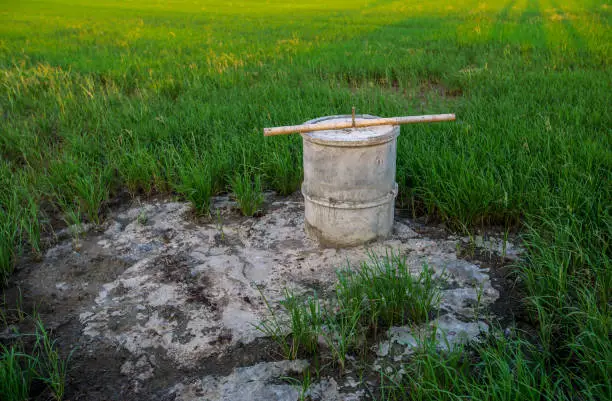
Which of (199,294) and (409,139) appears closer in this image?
(199,294)

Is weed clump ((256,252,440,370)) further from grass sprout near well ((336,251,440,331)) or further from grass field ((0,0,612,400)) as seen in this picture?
grass field ((0,0,612,400))

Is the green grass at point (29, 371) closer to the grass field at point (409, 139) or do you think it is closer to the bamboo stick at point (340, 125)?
the grass field at point (409, 139)

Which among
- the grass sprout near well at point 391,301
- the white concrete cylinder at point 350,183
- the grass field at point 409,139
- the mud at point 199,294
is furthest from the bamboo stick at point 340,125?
the grass sprout near well at point 391,301

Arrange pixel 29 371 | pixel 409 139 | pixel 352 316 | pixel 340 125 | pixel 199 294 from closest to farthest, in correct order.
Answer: pixel 29 371, pixel 352 316, pixel 199 294, pixel 340 125, pixel 409 139

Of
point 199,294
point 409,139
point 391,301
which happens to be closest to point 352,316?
point 391,301

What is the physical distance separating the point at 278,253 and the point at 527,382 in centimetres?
172

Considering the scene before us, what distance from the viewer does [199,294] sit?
279 cm

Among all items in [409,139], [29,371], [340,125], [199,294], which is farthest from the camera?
[409,139]

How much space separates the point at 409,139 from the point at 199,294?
2.28m

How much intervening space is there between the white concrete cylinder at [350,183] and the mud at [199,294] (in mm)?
117

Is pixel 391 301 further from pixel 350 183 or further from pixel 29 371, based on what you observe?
pixel 29 371

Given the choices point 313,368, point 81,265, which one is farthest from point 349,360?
point 81,265

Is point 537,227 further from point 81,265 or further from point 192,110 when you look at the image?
point 192,110

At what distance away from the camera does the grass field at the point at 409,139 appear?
233 centimetres
